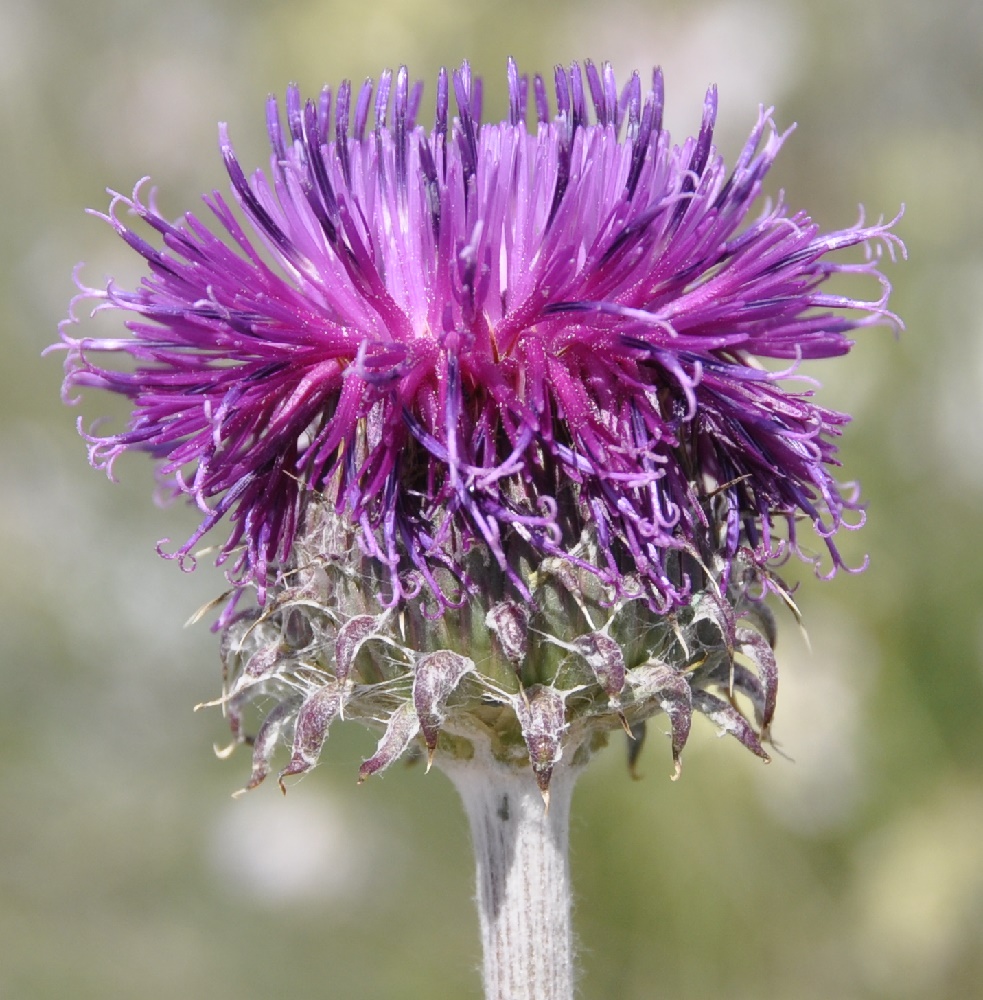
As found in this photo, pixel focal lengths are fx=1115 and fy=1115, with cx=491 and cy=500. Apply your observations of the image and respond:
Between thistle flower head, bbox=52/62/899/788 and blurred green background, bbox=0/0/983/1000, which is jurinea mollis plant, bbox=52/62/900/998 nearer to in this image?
thistle flower head, bbox=52/62/899/788

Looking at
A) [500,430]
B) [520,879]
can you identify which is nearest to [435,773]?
[520,879]

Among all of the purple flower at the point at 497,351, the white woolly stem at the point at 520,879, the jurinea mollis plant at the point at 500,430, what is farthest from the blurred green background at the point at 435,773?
the purple flower at the point at 497,351

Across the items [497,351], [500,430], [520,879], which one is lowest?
Answer: [520,879]

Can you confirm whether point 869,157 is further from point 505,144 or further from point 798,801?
point 505,144

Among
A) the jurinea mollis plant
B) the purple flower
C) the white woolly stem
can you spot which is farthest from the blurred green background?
the purple flower

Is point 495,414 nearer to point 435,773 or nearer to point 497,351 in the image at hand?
point 497,351

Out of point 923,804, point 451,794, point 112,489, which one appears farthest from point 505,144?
point 112,489
